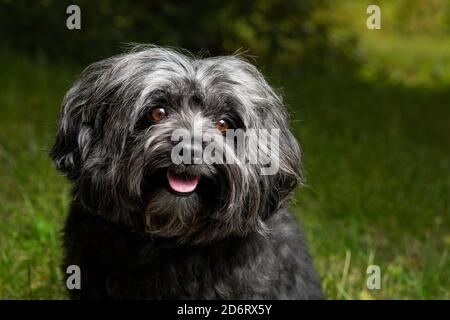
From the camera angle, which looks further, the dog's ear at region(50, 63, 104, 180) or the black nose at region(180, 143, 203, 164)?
the dog's ear at region(50, 63, 104, 180)

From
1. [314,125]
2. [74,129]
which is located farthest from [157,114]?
[314,125]

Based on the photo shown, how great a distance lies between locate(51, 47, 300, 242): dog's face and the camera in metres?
3.37

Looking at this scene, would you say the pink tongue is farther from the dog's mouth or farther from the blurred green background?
the blurred green background

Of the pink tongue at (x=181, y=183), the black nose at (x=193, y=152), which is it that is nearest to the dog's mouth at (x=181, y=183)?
the pink tongue at (x=181, y=183)

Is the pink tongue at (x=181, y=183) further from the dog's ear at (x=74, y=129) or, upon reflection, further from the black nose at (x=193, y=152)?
the dog's ear at (x=74, y=129)

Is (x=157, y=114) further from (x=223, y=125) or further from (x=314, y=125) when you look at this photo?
(x=314, y=125)

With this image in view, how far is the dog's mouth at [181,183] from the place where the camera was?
11.1 feet

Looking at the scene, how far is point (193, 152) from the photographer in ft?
10.7

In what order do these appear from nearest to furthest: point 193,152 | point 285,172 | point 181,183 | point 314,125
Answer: point 193,152 → point 181,183 → point 285,172 → point 314,125

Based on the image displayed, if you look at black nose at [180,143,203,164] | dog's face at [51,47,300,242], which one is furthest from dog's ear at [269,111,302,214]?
black nose at [180,143,203,164]

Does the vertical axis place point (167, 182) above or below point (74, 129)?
below

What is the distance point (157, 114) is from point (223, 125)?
0.27 m
